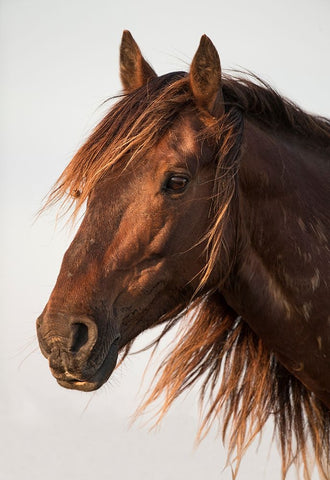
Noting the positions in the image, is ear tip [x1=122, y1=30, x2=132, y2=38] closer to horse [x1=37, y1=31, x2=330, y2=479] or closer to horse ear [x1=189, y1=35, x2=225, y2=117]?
horse [x1=37, y1=31, x2=330, y2=479]

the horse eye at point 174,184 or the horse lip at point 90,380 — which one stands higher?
the horse eye at point 174,184

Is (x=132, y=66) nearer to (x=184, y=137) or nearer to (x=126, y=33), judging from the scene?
(x=126, y=33)

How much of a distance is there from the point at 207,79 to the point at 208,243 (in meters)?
0.91

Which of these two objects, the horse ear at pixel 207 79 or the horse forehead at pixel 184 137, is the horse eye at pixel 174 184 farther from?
the horse ear at pixel 207 79

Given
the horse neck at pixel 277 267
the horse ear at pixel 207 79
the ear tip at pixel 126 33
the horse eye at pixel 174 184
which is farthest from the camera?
the ear tip at pixel 126 33

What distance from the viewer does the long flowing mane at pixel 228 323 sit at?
3.97 metres

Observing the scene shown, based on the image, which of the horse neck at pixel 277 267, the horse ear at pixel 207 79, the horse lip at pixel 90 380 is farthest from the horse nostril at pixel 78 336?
the horse ear at pixel 207 79

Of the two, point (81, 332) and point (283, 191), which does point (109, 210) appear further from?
point (283, 191)

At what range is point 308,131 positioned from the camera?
4.51 meters

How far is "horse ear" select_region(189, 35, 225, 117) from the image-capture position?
155 inches

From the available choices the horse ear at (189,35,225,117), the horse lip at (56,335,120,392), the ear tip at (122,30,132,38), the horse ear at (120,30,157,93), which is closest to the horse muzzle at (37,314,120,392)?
the horse lip at (56,335,120,392)

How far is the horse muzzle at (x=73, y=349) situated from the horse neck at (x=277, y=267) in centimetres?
96

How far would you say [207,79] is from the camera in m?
4.00

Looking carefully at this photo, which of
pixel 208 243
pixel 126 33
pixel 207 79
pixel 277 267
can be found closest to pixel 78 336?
pixel 208 243
